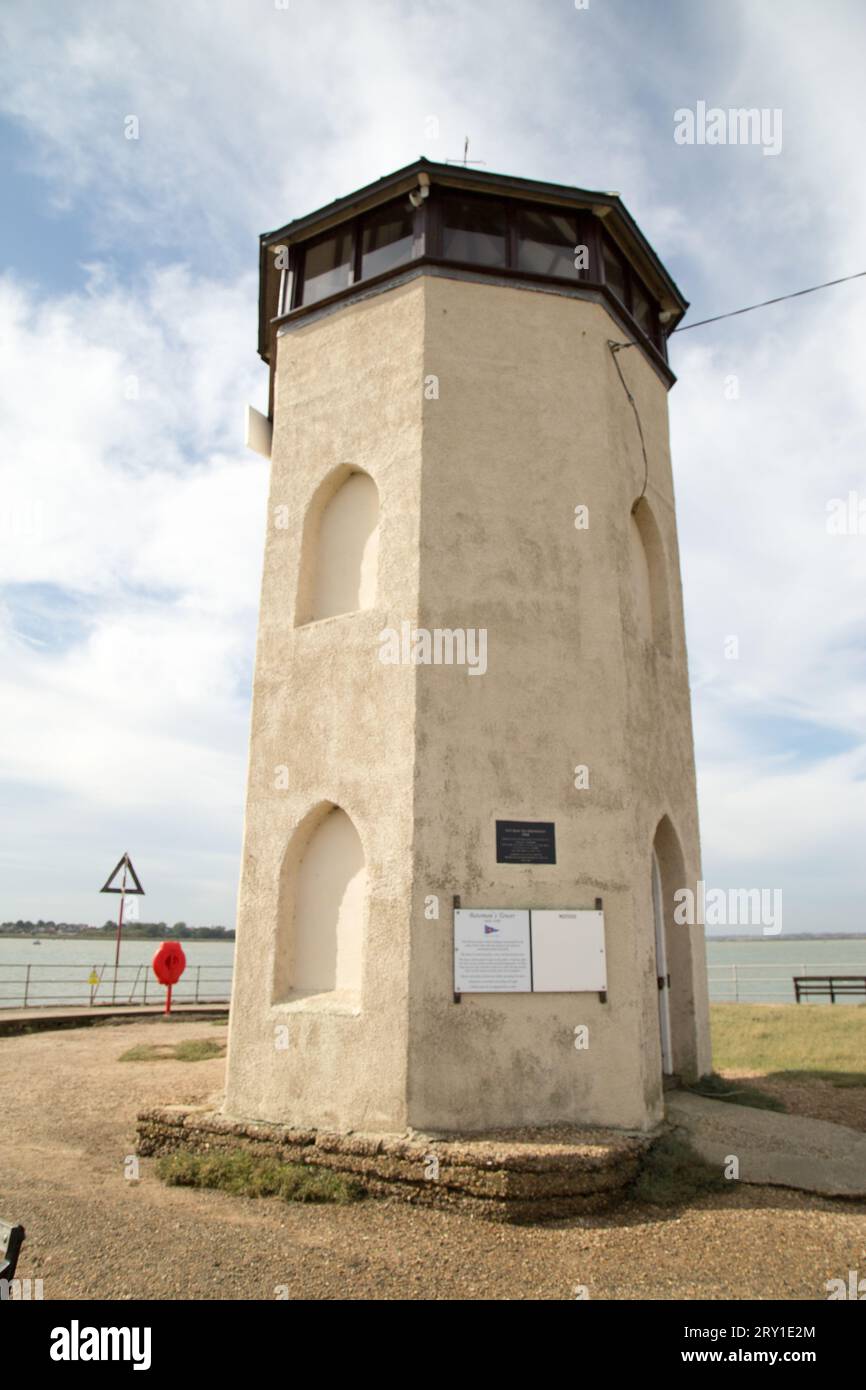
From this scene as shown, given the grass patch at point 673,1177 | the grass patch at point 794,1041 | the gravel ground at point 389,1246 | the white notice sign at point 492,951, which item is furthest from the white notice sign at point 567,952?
the grass patch at point 794,1041

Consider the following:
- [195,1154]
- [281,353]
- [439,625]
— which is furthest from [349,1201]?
[281,353]

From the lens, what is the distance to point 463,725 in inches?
332

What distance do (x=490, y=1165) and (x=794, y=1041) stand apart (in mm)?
10344

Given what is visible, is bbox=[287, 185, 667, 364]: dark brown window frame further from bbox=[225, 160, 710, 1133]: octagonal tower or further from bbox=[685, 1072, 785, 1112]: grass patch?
bbox=[685, 1072, 785, 1112]: grass patch

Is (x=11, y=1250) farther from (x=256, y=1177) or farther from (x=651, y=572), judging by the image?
(x=651, y=572)

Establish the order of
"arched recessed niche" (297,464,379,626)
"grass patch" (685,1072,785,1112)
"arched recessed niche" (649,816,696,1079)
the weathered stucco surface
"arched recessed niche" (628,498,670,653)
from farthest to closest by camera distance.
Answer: "arched recessed niche" (628,498,670,653)
"arched recessed niche" (649,816,696,1079)
"arched recessed niche" (297,464,379,626)
"grass patch" (685,1072,785,1112)
the weathered stucco surface

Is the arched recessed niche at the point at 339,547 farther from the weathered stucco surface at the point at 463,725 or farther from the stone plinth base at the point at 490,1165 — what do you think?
the stone plinth base at the point at 490,1165

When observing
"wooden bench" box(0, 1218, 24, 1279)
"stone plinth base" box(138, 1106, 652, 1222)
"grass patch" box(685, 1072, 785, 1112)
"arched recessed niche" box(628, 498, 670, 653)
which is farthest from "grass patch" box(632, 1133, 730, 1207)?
"arched recessed niche" box(628, 498, 670, 653)

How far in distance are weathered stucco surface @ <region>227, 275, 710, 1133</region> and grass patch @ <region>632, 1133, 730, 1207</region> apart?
1.24 feet

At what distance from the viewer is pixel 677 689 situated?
1090 cm

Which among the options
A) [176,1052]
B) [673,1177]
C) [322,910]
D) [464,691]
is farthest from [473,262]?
[176,1052]

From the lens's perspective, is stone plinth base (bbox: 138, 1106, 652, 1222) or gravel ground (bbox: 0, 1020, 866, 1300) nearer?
gravel ground (bbox: 0, 1020, 866, 1300)

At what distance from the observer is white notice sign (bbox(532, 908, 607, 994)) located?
7.94 m

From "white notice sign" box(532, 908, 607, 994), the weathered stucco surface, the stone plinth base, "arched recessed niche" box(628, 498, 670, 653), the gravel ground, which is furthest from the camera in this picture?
"arched recessed niche" box(628, 498, 670, 653)
